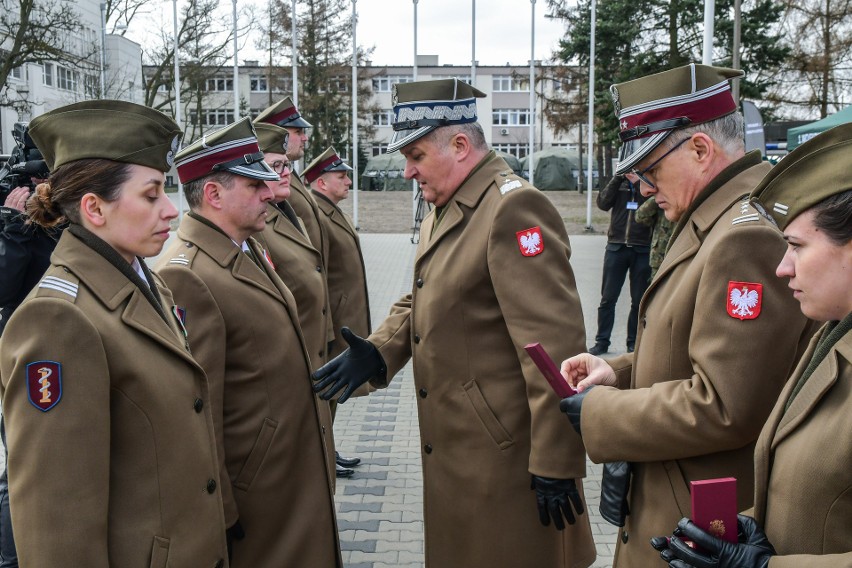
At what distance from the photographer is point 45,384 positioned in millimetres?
2043

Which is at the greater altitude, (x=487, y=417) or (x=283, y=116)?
(x=283, y=116)

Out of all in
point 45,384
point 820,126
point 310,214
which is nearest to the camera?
point 45,384

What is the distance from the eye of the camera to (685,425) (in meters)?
2.36

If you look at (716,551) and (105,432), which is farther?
(105,432)

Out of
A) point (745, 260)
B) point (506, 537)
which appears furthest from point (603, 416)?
point (506, 537)

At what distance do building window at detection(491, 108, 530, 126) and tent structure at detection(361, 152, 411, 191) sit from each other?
23677 mm

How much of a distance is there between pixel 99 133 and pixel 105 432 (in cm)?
84

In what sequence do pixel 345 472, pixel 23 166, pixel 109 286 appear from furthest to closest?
pixel 345 472 → pixel 23 166 → pixel 109 286

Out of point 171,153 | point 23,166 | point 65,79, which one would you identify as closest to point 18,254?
point 23,166

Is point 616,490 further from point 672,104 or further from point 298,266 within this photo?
point 298,266

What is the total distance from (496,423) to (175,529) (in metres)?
1.40

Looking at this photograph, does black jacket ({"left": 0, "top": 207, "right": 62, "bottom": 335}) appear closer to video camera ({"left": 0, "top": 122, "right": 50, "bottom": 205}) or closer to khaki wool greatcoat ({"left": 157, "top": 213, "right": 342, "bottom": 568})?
video camera ({"left": 0, "top": 122, "right": 50, "bottom": 205})

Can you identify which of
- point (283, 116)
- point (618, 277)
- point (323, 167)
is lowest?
point (618, 277)

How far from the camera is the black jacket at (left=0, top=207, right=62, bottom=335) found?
4535 mm
